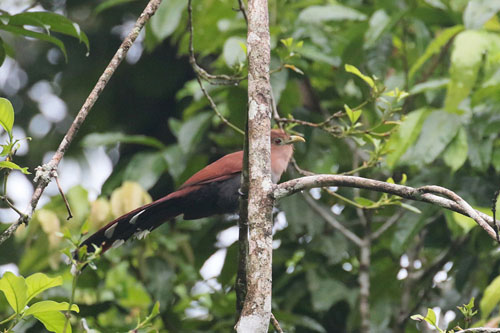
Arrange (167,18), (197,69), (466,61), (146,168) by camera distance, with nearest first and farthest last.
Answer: (197,69) < (466,61) < (167,18) < (146,168)

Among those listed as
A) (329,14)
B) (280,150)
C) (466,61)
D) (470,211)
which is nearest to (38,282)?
(470,211)

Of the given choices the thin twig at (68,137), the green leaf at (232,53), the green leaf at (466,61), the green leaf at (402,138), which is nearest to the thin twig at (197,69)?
the green leaf at (232,53)

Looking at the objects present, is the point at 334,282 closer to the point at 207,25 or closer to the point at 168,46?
the point at 207,25

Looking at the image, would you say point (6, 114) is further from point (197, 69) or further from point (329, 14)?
point (329, 14)

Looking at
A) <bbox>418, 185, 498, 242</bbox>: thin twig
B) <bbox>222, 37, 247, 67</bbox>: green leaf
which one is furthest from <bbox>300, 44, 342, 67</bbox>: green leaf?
<bbox>418, 185, 498, 242</bbox>: thin twig

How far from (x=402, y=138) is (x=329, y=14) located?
92 centimetres

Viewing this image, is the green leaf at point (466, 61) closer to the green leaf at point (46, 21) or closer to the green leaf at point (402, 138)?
the green leaf at point (402, 138)

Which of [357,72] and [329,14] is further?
[329,14]

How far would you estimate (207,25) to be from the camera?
3.85 metres

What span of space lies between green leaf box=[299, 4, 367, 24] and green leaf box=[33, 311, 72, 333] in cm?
224

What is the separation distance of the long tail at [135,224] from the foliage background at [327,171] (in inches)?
20.8

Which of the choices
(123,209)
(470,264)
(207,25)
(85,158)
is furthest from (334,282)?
(85,158)

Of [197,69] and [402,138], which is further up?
[197,69]

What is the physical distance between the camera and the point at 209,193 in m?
3.02
